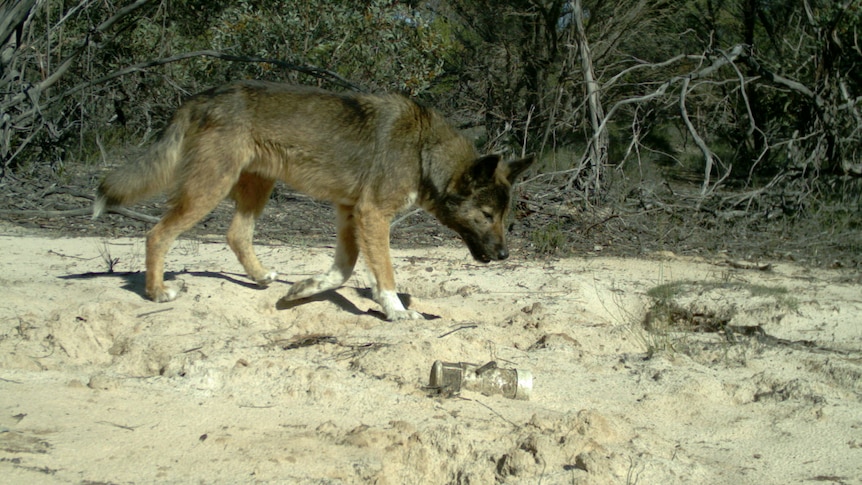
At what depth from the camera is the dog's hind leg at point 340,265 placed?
6520 millimetres

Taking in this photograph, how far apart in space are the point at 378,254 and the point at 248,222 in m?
1.36

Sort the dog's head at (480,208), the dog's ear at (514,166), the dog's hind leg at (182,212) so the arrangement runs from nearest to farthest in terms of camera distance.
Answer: the dog's hind leg at (182,212)
the dog's head at (480,208)
the dog's ear at (514,166)

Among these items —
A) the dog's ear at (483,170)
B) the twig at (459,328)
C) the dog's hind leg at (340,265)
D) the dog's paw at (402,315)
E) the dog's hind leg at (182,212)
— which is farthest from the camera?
the dog's ear at (483,170)

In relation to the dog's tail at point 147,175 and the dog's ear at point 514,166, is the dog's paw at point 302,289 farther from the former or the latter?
the dog's ear at point 514,166

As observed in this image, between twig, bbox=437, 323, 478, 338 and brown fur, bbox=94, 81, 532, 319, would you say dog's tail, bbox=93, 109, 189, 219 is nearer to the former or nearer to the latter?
brown fur, bbox=94, 81, 532, 319

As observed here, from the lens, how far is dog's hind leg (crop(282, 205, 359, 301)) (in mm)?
6520

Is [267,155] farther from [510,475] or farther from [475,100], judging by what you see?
[475,100]

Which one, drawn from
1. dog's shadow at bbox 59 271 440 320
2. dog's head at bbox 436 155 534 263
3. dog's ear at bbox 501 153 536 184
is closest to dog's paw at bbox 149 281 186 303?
dog's shadow at bbox 59 271 440 320

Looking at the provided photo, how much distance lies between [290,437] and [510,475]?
1129mm

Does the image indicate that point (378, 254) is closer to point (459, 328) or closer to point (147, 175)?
point (459, 328)

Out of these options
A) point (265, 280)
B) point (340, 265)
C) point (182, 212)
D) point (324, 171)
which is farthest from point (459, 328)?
point (182, 212)

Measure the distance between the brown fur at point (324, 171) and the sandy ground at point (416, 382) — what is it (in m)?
0.48

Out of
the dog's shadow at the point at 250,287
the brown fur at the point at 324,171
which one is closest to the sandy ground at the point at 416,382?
the dog's shadow at the point at 250,287

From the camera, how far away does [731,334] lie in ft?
20.5
